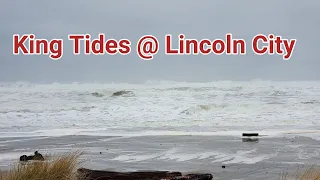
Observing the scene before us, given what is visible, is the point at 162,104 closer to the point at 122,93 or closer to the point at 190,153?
the point at 122,93

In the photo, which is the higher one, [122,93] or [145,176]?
[122,93]

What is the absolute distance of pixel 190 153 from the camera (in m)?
10.7

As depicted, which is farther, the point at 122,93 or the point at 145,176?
the point at 122,93

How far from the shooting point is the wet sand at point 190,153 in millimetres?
8484

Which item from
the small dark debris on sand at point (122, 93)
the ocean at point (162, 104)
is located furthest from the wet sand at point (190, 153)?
the small dark debris on sand at point (122, 93)

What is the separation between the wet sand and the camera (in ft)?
27.8

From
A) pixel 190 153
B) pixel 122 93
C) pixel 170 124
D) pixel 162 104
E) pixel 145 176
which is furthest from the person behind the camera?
pixel 122 93

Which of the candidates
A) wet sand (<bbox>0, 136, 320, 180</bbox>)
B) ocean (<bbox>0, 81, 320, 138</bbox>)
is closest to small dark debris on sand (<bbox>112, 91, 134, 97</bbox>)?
ocean (<bbox>0, 81, 320, 138</bbox>)

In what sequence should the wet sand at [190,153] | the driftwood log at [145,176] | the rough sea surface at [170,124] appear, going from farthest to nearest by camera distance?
the rough sea surface at [170,124], the wet sand at [190,153], the driftwood log at [145,176]

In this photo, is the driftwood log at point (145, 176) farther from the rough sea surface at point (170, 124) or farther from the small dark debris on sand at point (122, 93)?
the small dark debris on sand at point (122, 93)

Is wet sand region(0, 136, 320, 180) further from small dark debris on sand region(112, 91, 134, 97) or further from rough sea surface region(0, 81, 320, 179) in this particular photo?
small dark debris on sand region(112, 91, 134, 97)

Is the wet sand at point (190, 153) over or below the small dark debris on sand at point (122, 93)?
below

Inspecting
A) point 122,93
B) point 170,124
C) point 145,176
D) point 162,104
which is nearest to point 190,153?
point 145,176

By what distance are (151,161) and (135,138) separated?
5.08 meters
